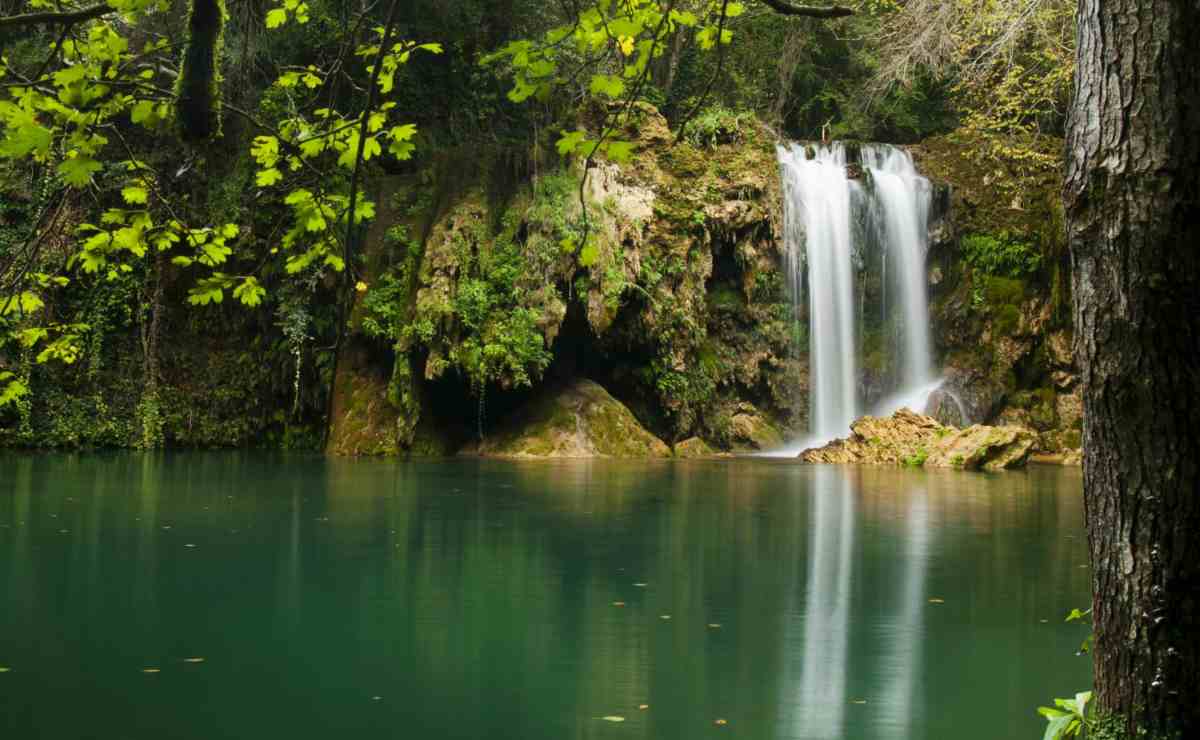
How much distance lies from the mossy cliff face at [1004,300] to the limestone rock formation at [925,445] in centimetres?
324

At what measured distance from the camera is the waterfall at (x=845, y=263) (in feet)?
74.0

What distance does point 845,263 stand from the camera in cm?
2294

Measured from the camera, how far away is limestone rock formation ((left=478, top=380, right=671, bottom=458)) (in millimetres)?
19219

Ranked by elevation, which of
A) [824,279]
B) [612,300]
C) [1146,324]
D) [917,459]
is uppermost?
[824,279]

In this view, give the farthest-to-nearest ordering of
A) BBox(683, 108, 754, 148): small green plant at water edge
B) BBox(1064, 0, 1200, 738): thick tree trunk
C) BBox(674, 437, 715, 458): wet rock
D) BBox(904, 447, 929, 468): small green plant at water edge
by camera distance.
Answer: BBox(683, 108, 754, 148): small green plant at water edge → BBox(674, 437, 715, 458): wet rock → BBox(904, 447, 929, 468): small green plant at water edge → BBox(1064, 0, 1200, 738): thick tree trunk

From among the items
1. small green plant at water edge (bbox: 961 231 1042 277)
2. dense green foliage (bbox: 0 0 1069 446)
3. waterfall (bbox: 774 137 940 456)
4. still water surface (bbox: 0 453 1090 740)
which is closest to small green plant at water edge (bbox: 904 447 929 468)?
waterfall (bbox: 774 137 940 456)

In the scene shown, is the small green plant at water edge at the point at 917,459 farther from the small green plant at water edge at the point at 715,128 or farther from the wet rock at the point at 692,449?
the small green plant at water edge at the point at 715,128

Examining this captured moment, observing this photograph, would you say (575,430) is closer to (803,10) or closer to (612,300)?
(612,300)

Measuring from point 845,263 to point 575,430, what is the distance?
693 cm

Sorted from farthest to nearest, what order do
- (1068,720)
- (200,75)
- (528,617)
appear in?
(528,617)
(200,75)
(1068,720)

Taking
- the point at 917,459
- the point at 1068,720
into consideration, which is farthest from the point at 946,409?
the point at 1068,720

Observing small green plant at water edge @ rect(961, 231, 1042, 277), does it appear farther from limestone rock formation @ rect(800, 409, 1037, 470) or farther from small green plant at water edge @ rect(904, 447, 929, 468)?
small green plant at water edge @ rect(904, 447, 929, 468)

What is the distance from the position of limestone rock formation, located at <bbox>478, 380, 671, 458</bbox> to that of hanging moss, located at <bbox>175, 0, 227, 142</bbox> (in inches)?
615

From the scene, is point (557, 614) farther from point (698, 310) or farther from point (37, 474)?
point (698, 310)
